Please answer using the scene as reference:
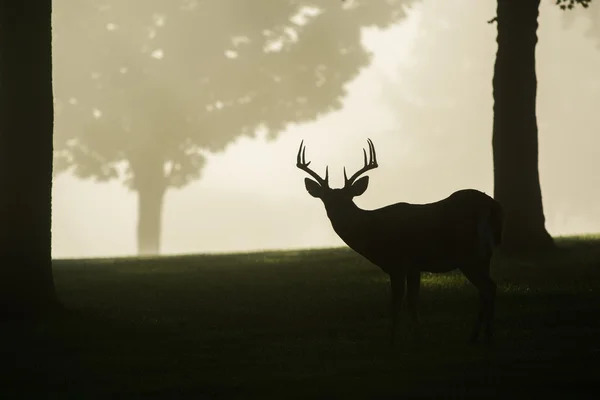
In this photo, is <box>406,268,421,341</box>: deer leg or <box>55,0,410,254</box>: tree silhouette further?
<box>55,0,410,254</box>: tree silhouette

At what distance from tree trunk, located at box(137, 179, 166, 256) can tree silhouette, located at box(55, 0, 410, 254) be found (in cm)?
5

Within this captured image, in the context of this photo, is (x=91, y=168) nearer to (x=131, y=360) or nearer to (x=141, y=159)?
(x=141, y=159)

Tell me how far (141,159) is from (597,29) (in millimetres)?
25603

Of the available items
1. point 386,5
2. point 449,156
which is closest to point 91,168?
point 386,5

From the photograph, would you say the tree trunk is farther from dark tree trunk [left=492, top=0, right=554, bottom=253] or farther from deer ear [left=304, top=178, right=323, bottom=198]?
deer ear [left=304, top=178, right=323, bottom=198]

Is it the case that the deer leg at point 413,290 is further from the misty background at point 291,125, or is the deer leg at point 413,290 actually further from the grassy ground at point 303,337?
the misty background at point 291,125

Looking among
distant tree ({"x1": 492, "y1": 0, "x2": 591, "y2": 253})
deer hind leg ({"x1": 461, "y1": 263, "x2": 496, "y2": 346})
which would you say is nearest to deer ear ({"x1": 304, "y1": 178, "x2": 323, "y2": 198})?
deer hind leg ({"x1": 461, "y1": 263, "x2": 496, "y2": 346})

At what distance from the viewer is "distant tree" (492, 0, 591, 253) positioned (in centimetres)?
2075

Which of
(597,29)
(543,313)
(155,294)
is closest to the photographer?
(543,313)

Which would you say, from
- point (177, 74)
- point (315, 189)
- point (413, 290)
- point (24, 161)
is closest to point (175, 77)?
point (177, 74)

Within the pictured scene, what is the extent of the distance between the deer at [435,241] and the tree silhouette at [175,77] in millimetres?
26710

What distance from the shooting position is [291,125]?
41.3 m

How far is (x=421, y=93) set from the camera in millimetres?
72375

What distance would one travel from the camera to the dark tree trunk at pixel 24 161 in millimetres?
15195
